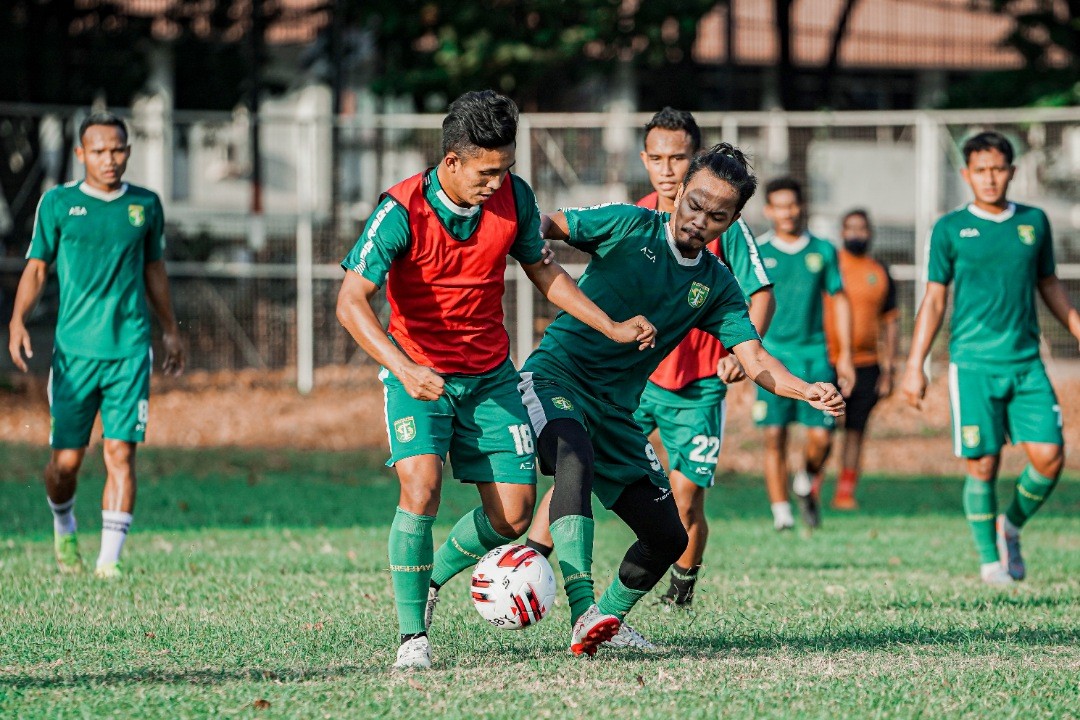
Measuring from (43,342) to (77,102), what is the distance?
160 inches

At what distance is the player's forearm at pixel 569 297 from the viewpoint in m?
6.12

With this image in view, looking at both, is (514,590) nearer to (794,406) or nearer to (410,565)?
(410,565)

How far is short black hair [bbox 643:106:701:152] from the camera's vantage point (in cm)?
777

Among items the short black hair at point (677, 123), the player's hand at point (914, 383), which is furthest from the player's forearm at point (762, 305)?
the player's hand at point (914, 383)

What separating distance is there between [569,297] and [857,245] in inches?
316

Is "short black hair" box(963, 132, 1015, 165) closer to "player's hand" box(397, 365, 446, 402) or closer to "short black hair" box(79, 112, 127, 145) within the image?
"player's hand" box(397, 365, 446, 402)

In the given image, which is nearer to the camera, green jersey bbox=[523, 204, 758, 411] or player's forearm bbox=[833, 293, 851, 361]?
green jersey bbox=[523, 204, 758, 411]

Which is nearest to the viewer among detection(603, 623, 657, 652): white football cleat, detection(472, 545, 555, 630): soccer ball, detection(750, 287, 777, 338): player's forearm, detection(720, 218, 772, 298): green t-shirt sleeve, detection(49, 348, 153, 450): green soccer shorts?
detection(472, 545, 555, 630): soccer ball

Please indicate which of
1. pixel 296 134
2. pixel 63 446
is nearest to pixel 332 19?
pixel 296 134

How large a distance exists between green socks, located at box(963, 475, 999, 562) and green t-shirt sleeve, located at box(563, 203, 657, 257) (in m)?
3.55

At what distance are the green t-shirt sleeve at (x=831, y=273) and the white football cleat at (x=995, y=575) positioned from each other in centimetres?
350

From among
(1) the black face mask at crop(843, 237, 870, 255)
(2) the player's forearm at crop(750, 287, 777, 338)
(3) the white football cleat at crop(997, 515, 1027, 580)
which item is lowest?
(3) the white football cleat at crop(997, 515, 1027, 580)

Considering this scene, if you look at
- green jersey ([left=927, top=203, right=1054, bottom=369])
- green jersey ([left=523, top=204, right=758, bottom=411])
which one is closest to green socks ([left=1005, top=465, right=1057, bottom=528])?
green jersey ([left=927, top=203, right=1054, bottom=369])

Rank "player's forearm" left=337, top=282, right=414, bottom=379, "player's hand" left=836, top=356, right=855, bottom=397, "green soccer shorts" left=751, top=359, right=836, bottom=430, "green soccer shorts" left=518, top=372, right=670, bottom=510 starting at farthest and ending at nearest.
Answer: "green soccer shorts" left=751, top=359, right=836, bottom=430, "player's hand" left=836, top=356, right=855, bottom=397, "green soccer shorts" left=518, top=372, right=670, bottom=510, "player's forearm" left=337, top=282, right=414, bottom=379
